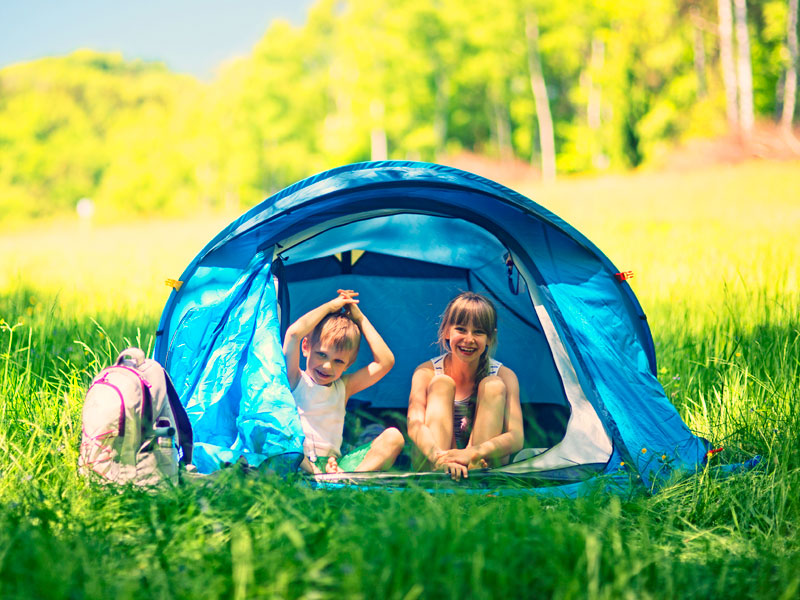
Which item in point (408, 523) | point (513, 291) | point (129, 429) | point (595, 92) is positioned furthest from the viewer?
point (595, 92)

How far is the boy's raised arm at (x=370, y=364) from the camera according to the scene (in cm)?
305

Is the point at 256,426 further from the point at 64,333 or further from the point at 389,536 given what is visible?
the point at 64,333

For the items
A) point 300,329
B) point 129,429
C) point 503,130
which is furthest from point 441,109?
point 129,429

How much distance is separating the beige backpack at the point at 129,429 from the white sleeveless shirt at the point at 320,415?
681mm

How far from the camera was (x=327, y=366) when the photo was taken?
3.05 m

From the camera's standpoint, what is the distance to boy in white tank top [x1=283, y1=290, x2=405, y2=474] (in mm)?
2971

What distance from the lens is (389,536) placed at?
1.76m

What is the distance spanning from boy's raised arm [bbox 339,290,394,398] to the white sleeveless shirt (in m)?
0.11

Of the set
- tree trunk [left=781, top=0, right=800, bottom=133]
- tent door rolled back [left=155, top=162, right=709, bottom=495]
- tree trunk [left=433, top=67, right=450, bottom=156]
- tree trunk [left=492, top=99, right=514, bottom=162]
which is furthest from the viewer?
tree trunk [left=492, top=99, right=514, bottom=162]

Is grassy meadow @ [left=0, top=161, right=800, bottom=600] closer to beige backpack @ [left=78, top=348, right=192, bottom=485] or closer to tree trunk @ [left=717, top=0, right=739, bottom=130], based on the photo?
beige backpack @ [left=78, top=348, right=192, bottom=485]

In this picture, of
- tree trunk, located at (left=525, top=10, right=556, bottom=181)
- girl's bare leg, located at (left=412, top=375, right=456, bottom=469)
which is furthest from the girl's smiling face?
tree trunk, located at (left=525, top=10, right=556, bottom=181)

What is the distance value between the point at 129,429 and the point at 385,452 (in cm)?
A: 102

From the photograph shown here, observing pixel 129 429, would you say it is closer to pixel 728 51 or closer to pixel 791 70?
pixel 728 51

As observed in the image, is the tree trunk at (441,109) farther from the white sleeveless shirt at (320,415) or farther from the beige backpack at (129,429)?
the beige backpack at (129,429)
